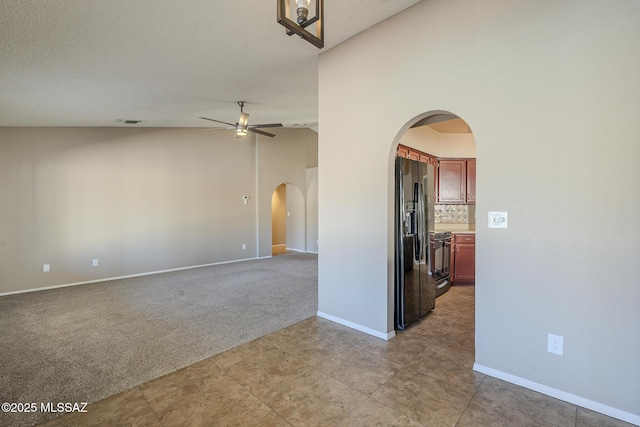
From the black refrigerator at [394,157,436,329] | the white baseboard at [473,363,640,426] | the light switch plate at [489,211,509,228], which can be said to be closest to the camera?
the white baseboard at [473,363,640,426]

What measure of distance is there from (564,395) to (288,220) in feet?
26.9

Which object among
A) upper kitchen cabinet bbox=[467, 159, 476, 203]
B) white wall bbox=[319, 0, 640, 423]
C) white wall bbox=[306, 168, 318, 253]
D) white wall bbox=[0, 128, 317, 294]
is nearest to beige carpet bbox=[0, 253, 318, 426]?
white wall bbox=[0, 128, 317, 294]

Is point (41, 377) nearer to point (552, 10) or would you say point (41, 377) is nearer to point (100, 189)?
point (100, 189)

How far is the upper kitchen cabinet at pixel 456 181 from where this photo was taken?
5.36m

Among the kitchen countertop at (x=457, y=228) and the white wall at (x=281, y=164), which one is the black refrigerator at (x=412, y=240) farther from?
the white wall at (x=281, y=164)

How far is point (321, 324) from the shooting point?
3.39 meters

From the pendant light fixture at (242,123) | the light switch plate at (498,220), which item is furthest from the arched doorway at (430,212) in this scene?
the pendant light fixture at (242,123)

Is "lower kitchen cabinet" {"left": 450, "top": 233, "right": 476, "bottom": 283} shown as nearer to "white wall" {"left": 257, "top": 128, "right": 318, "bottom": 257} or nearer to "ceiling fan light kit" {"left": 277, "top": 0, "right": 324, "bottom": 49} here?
"ceiling fan light kit" {"left": 277, "top": 0, "right": 324, "bottom": 49}

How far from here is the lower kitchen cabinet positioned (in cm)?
486

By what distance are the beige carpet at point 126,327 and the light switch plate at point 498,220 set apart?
2361 mm

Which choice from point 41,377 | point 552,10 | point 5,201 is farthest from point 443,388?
point 5,201

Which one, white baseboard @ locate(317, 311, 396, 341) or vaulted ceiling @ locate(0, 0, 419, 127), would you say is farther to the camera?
white baseboard @ locate(317, 311, 396, 341)

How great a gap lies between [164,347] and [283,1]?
308 cm

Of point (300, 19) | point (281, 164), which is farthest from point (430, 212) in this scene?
point (281, 164)
